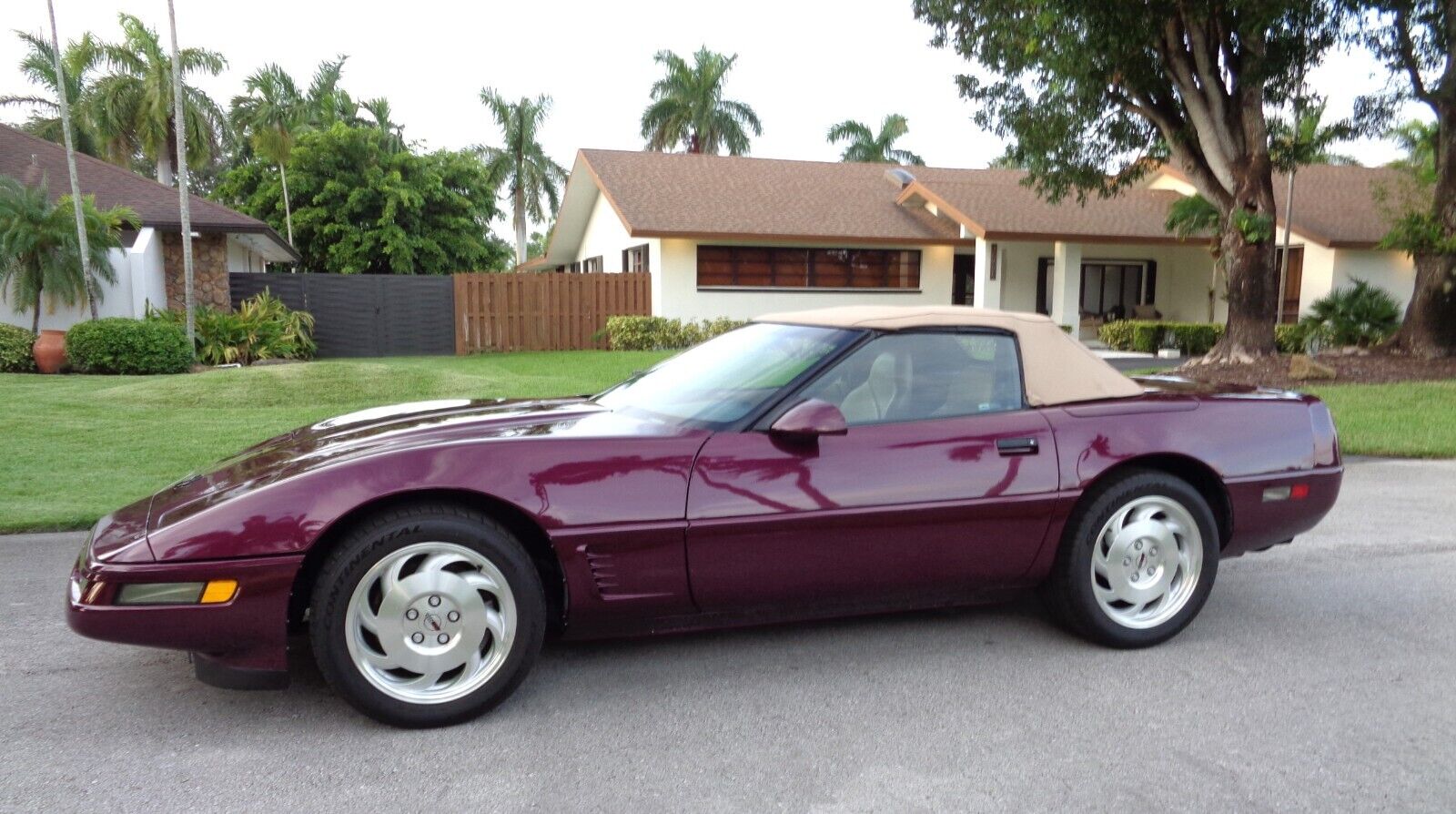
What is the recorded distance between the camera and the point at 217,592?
9.55ft

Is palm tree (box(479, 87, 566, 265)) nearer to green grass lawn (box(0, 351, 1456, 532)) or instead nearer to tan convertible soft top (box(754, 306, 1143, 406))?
green grass lawn (box(0, 351, 1456, 532))

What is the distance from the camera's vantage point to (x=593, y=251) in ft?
93.9

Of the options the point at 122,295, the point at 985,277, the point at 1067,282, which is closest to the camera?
the point at 122,295

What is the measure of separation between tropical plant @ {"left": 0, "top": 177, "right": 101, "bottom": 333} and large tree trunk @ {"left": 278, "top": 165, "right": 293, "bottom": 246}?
14422mm

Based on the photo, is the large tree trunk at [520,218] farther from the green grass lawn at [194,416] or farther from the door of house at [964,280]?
the green grass lawn at [194,416]

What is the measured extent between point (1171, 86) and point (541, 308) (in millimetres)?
13618

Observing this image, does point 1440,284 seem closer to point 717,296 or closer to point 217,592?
point 717,296

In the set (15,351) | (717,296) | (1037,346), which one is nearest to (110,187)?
(15,351)

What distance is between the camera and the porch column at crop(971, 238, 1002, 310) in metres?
21.9

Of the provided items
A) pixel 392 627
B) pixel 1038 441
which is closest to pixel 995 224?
pixel 1038 441

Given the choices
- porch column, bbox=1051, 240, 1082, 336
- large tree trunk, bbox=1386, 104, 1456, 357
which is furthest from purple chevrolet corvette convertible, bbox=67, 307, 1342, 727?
porch column, bbox=1051, 240, 1082, 336

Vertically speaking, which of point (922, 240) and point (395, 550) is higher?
point (922, 240)

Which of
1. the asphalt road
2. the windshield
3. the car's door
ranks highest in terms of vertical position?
the windshield

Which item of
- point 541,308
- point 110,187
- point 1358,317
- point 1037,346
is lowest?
point 1037,346
